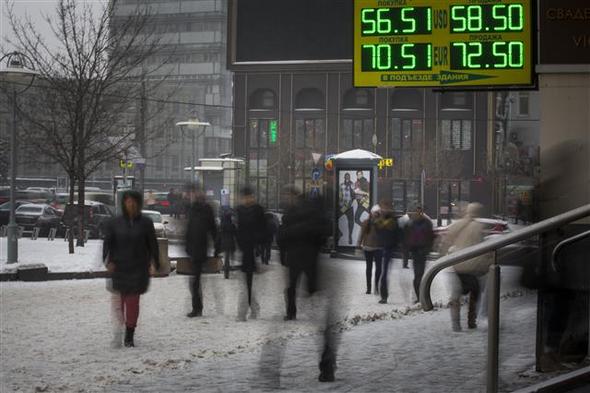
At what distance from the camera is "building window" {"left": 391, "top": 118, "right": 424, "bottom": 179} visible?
60469mm

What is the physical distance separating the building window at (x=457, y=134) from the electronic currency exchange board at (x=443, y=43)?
52.3 m

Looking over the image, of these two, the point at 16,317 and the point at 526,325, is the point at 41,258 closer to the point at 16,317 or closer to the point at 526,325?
the point at 16,317

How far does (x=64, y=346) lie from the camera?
9.85m

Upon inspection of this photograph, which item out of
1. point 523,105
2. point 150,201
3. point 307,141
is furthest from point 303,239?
point 523,105

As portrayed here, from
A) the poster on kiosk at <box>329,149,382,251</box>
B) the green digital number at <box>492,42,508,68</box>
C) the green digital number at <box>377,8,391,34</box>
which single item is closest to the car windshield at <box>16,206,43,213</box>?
the poster on kiosk at <box>329,149,382,251</box>

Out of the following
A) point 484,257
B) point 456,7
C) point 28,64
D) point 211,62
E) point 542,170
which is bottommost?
point 484,257

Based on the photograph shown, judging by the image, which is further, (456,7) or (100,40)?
(100,40)

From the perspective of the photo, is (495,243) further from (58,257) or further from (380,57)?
(58,257)

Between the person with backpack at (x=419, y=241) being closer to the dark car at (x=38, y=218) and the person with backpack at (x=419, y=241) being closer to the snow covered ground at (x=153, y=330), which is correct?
the snow covered ground at (x=153, y=330)

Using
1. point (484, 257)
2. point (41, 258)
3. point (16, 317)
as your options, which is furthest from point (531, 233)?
point (41, 258)

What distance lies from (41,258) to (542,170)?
50.1ft

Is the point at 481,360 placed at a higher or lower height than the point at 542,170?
lower

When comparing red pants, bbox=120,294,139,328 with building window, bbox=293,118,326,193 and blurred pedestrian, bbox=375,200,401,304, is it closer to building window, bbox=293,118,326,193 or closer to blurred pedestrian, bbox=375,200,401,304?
blurred pedestrian, bbox=375,200,401,304

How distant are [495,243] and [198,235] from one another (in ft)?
24.9
